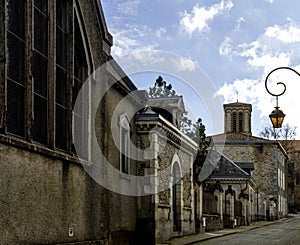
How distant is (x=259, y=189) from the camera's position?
66625 millimetres

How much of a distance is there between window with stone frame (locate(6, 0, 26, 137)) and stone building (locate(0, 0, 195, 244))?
0.7 inches

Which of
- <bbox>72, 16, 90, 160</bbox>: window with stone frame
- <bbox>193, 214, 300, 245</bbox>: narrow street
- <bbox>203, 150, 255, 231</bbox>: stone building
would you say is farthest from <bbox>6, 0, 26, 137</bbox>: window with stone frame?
<bbox>203, 150, 255, 231</bbox>: stone building

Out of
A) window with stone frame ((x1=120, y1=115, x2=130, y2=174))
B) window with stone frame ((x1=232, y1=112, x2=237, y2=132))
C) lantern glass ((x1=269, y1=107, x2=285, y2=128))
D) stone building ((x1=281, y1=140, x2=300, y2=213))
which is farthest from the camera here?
stone building ((x1=281, y1=140, x2=300, y2=213))

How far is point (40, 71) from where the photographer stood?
12.9 meters

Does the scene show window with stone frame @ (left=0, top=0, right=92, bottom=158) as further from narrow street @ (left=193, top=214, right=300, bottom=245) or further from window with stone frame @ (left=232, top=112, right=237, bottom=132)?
window with stone frame @ (left=232, top=112, right=237, bottom=132)

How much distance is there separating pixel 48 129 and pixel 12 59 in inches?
86.2

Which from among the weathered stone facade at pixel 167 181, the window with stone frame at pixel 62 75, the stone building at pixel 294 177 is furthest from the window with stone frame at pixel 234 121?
the window with stone frame at pixel 62 75

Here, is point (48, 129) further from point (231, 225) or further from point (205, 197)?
point (231, 225)

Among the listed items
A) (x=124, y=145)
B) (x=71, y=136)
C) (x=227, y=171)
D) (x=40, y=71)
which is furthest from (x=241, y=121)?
(x=40, y=71)

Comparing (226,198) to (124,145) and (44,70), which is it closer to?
(124,145)

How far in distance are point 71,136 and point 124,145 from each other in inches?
262

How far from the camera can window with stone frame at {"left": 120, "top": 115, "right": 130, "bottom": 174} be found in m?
20.4

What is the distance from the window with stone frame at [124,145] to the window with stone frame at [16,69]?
8.38m

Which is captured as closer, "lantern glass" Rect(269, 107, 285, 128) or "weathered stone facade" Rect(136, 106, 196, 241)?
"lantern glass" Rect(269, 107, 285, 128)
